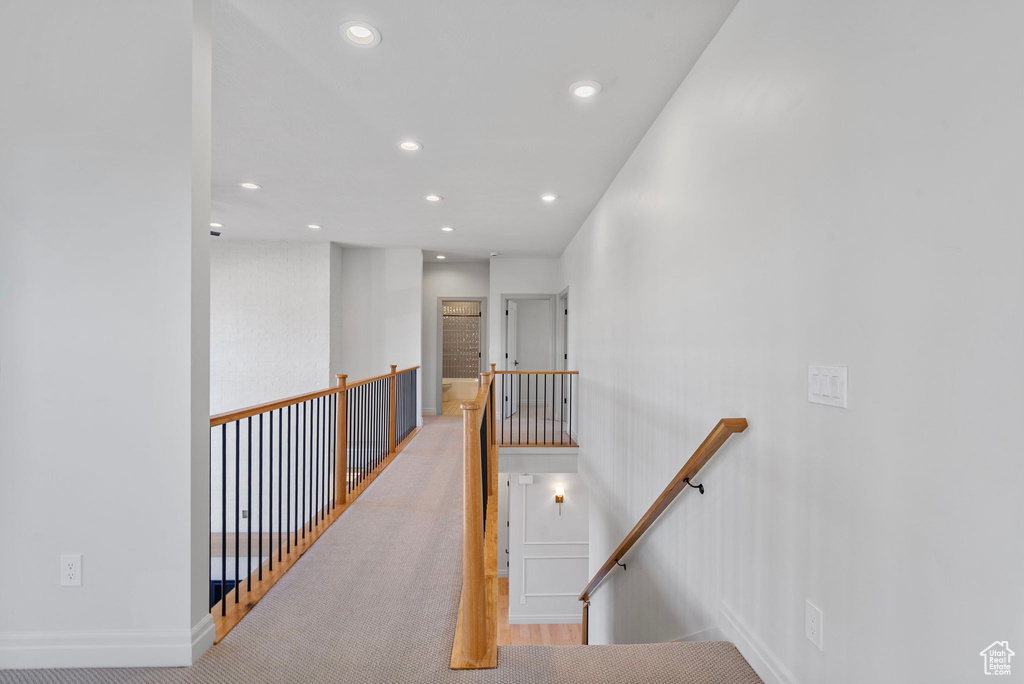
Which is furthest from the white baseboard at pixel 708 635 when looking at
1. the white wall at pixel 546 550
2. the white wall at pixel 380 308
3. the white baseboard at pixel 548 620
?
the white wall at pixel 380 308

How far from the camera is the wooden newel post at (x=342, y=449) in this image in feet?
12.3

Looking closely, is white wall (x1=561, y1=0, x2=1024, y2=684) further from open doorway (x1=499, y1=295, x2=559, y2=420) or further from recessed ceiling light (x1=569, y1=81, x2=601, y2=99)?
open doorway (x1=499, y1=295, x2=559, y2=420)

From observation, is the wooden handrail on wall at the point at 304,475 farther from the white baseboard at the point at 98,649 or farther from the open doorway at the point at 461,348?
the open doorway at the point at 461,348

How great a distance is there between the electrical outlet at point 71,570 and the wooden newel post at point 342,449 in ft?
6.41

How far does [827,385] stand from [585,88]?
2075 mm

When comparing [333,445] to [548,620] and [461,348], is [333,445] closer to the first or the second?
[548,620]

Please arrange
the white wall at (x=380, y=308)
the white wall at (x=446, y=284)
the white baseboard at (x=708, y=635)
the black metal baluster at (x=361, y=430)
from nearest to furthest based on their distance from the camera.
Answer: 1. the white baseboard at (x=708, y=635)
2. the black metal baluster at (x=361, y=430)
3. the white wall at (x=380, y=308)
4. the white wall at (x=446, y=284)

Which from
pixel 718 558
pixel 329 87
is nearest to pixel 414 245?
pixel 329 87

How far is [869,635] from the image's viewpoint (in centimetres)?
131

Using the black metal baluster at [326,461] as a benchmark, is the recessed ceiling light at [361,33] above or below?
above

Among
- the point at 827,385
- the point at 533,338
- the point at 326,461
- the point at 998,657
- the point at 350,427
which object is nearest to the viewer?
the point at 998,657

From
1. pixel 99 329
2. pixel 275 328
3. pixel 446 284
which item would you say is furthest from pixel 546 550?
pixel 99 329

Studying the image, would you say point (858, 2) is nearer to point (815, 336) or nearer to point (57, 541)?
point (815, 336)

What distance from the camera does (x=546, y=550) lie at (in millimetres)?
6891
